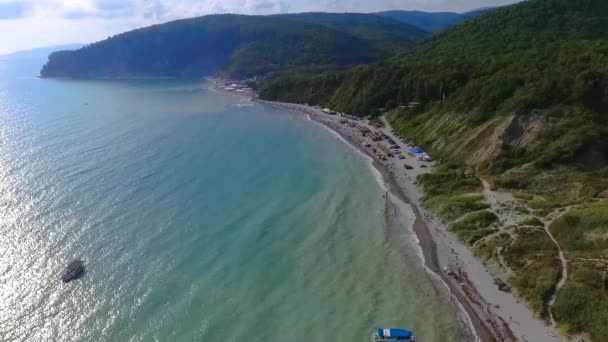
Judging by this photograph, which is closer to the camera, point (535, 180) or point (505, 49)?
point (535, 180)

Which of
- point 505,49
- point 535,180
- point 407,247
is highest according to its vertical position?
point 505,49

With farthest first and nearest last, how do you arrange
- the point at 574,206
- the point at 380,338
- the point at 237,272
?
the point at 574,206 → the point at 237,272 → the point at 380,338

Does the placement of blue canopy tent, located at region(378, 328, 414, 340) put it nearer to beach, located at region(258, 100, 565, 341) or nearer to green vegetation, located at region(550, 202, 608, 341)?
beach, located at region(258, 100, 565, 341)

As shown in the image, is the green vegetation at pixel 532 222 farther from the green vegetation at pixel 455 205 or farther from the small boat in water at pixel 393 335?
the small boat in water at pixel 393 335

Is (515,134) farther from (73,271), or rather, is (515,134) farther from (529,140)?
(73,271)

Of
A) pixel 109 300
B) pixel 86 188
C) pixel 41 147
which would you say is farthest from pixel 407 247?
pixel 41 147

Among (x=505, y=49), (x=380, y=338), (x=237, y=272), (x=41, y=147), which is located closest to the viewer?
(x=380, y=338)

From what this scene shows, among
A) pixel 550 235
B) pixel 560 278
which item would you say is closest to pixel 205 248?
pixel 560 278

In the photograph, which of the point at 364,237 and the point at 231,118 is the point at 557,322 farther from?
the point at 231,118

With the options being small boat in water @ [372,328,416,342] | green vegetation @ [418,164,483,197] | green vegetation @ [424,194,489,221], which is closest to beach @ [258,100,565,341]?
green vegetation @ [424,194,489,221]
